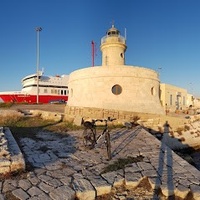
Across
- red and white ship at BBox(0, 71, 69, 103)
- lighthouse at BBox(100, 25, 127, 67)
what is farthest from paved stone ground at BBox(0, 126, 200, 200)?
red and white ship at BBox(0, 71, 69, 103)

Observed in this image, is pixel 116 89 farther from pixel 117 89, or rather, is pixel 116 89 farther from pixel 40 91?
pixel 40 91

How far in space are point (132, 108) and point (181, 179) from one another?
14.3 metres

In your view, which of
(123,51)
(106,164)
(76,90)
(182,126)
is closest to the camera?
(106,164)

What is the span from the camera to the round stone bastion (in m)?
19.5

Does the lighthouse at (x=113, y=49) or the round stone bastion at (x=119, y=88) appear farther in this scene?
the lighthouse at (x=113, y=49)

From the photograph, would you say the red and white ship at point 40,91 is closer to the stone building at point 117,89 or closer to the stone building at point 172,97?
the stone building at point 117,89

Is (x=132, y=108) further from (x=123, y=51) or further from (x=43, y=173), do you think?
(x=43, y=173)

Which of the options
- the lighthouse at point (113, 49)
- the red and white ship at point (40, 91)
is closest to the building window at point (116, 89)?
the lighthouse at point (113, 49)

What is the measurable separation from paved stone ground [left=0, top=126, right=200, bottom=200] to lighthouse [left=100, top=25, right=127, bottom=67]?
18117 millimetres

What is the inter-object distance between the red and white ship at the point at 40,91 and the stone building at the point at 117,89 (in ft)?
62.8

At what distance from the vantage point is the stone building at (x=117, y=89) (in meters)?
19.4

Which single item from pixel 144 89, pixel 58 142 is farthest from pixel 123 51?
pixel 58 142

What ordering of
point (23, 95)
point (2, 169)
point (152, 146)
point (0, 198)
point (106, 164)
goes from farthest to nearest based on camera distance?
point (23, 95), point (152, 146), point (106, 164), point (2, 169), point (0, 198)

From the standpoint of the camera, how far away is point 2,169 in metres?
5.14
